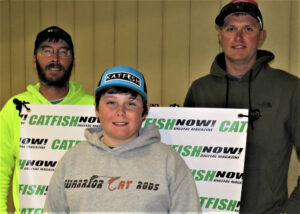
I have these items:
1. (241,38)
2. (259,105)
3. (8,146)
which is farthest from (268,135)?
→ (8,146)

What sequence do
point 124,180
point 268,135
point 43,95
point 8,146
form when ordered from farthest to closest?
point 43,95, point 8,146, point 268,135, point 124,180

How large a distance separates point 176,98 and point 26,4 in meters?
1.86

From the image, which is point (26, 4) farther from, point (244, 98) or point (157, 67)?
point (244, 98)

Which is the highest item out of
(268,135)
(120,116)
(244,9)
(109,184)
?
(244,9)

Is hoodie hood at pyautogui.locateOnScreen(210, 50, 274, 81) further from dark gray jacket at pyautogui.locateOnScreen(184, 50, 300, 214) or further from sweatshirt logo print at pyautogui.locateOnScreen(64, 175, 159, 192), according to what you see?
sweatshirt logo print at pyautogui.locateOnScreen(64, 175, 159, 192)

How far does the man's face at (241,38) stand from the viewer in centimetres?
181

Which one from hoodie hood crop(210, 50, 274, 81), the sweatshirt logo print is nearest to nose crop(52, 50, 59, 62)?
the sweatshirt logo print

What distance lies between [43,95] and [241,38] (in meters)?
1.18

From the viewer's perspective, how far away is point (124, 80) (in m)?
1.55

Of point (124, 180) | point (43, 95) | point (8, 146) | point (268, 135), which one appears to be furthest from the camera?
point (43, 95)

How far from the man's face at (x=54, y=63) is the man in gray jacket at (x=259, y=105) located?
34.5 inches

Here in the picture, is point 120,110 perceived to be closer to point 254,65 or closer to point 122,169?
point 122,169

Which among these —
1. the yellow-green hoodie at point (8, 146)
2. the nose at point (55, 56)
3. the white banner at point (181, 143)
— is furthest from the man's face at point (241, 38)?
the yellow-green hoodie at point (8, 146)

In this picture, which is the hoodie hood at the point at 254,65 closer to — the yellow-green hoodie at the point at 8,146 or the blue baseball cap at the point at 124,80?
the blue baseball cap at the point at 124,80
